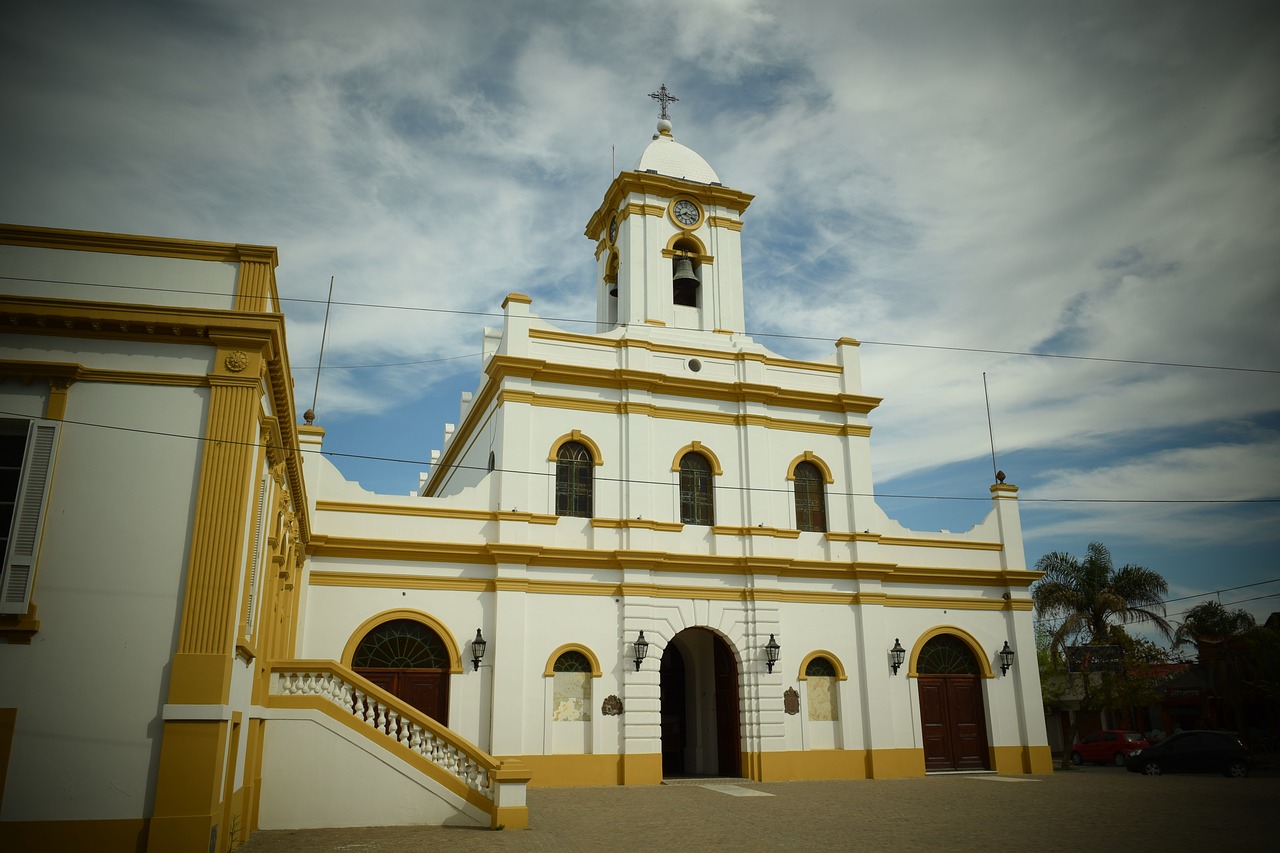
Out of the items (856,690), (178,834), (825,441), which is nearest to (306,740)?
(178,834)

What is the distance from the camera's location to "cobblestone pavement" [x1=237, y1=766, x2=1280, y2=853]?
38.9 ft

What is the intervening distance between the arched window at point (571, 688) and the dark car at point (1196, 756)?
15.2m

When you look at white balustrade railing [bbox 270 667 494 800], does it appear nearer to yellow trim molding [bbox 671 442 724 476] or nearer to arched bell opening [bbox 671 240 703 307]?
yellow trim molding [bbox 671 442 724 476]

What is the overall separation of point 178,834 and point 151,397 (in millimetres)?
4770

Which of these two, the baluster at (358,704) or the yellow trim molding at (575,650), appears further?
the yellow trim molding at (575,650)

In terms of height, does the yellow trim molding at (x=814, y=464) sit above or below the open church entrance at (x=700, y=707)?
above

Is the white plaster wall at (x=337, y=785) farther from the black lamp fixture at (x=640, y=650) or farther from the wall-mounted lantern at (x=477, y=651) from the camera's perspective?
the black lamp fixture at (x=640, y=650)

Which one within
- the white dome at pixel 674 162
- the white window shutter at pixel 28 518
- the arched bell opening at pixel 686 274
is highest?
the white dome at pixel 674 162

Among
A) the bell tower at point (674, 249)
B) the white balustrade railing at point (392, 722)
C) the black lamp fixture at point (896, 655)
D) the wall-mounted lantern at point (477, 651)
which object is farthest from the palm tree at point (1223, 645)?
the white balustrade railing at point (392, 722)

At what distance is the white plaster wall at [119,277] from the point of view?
11.2m

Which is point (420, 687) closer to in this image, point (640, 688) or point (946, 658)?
point (640, 688)

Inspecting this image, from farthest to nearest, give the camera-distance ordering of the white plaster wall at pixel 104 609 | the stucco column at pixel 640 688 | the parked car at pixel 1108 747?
the parked car at pixel 1108 747
the stucco column at pixel 640 688
the white plaster wall at pixel 104 609

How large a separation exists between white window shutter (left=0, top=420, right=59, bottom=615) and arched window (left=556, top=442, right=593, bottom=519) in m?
12.2

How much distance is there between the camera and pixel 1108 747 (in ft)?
98.0
